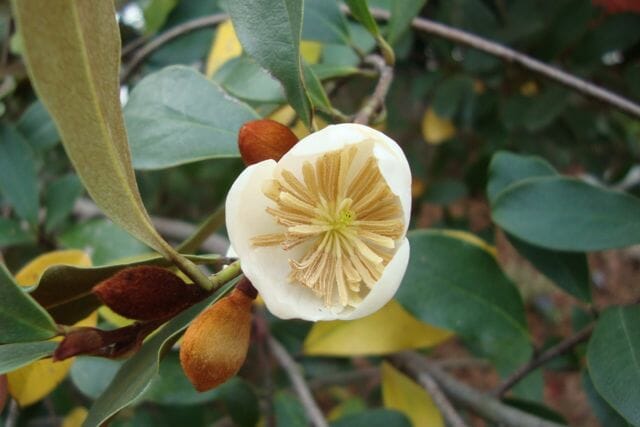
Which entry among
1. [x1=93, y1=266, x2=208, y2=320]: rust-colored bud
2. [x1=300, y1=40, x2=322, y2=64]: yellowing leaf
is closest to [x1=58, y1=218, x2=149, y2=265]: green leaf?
[x1=300, y1=40, x2=322, y2=64]: yellowing leaf

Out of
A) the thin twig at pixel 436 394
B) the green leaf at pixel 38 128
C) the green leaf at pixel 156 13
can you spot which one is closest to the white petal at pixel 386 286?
the thin twig at pixel 436 394

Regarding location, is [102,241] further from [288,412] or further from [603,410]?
[603,410]

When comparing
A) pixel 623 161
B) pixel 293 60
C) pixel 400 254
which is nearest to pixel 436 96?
pixel 623 161

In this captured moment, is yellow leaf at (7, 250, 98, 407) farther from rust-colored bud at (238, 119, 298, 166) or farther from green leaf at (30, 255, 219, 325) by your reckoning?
rust-colored bud at (238, 119, 298, 166)

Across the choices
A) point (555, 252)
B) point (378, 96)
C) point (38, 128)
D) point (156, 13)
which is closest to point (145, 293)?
point (378, 96)

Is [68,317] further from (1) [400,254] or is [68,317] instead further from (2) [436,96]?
(2) [436,96]

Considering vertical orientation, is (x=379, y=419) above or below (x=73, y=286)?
below
